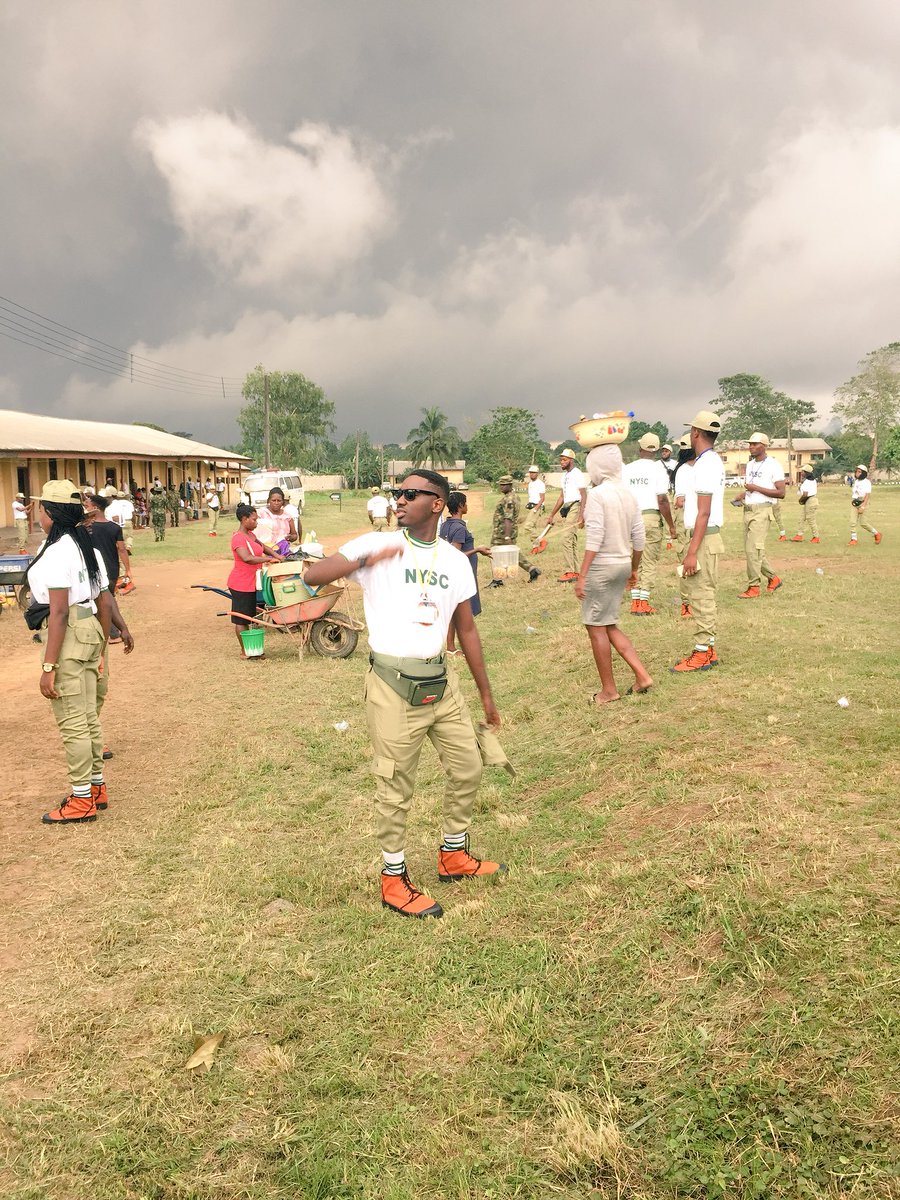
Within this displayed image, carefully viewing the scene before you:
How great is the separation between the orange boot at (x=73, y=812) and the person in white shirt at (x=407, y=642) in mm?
2710

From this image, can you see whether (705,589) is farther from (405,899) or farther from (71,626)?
(71,626)

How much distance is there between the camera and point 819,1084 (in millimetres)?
2457

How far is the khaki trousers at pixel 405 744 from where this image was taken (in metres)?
3.82

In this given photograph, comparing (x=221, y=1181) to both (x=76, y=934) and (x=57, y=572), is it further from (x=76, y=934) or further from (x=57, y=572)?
(x=57, y=572)

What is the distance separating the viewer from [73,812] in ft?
18.2

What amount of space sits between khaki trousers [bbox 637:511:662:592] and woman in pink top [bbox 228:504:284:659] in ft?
15.4

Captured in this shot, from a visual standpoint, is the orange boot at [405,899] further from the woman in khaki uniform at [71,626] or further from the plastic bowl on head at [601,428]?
the plastic bowl on head at [601,428]

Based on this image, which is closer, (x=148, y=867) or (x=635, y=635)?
(x=148, y=867)

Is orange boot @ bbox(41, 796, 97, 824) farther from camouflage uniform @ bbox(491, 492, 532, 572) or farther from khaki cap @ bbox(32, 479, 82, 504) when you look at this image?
camouflage uniform @ bbox(491, 492, 532, 572)

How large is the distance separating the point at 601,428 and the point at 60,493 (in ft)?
13.3

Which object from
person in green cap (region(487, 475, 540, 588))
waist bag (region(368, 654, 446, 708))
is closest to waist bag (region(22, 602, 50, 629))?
waist bag (region(368, 654, 446, 708))

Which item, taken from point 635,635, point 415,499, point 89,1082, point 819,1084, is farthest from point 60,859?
point 635,635

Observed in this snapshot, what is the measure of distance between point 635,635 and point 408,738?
18.5 feet

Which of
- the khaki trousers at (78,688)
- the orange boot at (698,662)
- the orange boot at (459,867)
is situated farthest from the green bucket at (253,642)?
the orange boot at (459,867)
